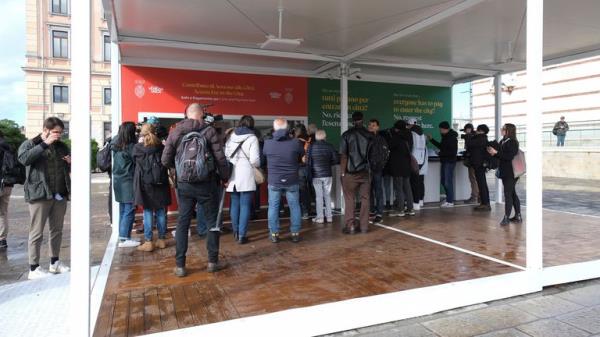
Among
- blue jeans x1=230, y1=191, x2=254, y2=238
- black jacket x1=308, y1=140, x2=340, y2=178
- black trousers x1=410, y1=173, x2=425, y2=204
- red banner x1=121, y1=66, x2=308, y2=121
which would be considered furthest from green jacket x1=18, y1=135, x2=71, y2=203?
black trousers x1=410, y1=173, x2=425, y2=204

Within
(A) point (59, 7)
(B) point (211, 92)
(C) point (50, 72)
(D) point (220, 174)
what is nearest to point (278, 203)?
(D) point (220, 174)

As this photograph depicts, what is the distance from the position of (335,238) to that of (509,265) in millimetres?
2276

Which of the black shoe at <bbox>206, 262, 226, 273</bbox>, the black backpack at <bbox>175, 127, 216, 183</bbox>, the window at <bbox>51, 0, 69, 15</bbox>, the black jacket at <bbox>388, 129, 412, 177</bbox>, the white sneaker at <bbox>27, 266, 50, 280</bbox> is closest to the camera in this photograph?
the black backpack at <bbox>175, 127, 216, 183</bbox>

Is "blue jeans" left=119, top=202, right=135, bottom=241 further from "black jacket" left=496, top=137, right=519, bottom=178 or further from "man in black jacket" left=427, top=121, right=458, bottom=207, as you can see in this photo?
"man in black jacket" left=427, top=121, right=458, bottom=207

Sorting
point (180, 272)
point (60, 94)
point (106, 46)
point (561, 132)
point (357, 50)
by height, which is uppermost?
point (106, 46)

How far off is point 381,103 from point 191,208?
269 inches

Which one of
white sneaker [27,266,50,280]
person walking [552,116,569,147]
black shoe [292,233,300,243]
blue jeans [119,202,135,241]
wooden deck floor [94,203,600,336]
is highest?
person walking [552,116,569,147]

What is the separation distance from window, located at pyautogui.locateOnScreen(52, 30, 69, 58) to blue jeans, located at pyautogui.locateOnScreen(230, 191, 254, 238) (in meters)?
33.0

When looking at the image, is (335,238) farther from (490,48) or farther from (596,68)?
(596,68)

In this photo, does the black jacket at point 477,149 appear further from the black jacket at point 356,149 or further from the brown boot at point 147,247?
the brown boot at point 147,247

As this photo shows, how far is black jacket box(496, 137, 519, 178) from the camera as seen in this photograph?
6.68m

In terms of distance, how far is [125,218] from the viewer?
5.71 metres

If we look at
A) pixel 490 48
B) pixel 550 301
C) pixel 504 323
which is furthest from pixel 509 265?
pixel 490 48

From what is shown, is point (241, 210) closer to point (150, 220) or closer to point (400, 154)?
point (150, 220)
